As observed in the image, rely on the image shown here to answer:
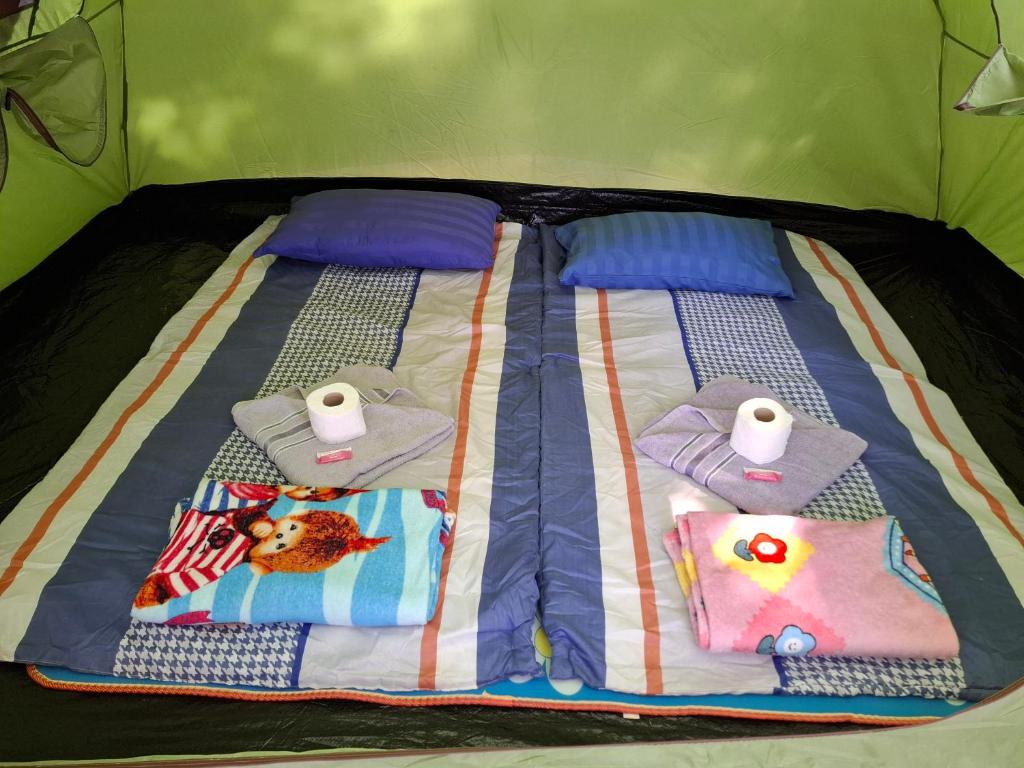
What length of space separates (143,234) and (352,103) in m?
0.84

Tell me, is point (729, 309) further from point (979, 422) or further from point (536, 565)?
point (536, 565)

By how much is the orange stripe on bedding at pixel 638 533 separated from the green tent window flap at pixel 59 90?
1.41m

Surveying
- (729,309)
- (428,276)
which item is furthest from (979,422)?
(428,276)

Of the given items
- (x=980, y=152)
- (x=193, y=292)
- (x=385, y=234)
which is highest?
(x=980, y=152)

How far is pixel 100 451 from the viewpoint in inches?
62.2

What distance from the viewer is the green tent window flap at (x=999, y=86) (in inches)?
53.0

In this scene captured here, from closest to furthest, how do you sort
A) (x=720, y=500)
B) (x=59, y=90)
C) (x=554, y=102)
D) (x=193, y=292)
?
(x=720, y=500), (x=59, y=90), (x=193, y=292), (x=554, y=102)

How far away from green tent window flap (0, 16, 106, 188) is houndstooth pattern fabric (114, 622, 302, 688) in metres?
1.17

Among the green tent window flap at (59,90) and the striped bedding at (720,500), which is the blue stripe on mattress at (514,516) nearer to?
the striped bedding at (720,500)

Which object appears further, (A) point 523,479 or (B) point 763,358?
(B) point 763,358

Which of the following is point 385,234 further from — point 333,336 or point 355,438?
point 355,438

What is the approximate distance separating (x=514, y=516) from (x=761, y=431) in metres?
0.50

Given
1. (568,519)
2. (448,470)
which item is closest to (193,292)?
(448,470)

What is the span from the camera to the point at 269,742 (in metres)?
1.14
